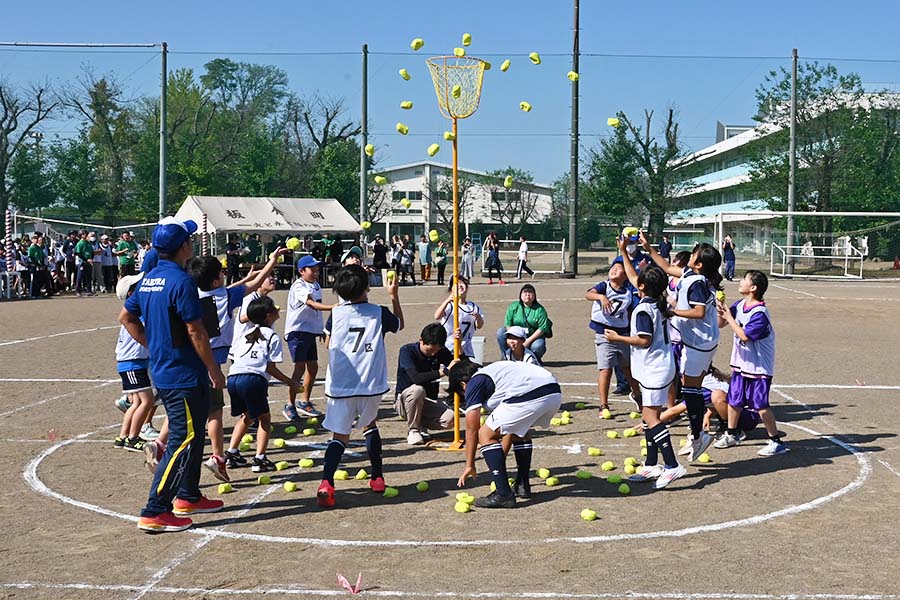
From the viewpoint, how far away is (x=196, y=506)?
7406 mm

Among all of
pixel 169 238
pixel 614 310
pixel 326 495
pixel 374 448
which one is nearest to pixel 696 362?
pixel 614 310

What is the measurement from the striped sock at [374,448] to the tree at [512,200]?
70.6m

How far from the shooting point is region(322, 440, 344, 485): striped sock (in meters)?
7.61

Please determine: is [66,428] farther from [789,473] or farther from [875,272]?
[875,272]

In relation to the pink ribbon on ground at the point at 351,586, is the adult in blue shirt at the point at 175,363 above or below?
above

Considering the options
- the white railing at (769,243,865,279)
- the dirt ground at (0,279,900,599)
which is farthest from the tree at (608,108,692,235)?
the dirt ground at (0,279,900,599)

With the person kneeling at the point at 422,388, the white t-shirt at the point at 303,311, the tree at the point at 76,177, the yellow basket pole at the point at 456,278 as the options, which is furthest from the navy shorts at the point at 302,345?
the tree at the point at 76,177

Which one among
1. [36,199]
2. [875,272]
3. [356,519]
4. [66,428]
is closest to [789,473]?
[356,519]

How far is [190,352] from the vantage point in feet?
23.0

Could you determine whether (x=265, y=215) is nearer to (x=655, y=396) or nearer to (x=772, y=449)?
(x=772, y=449)

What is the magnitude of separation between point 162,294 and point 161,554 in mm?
1880

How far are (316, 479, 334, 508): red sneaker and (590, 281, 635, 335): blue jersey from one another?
4745 mm

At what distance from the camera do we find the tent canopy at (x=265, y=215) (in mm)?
34438

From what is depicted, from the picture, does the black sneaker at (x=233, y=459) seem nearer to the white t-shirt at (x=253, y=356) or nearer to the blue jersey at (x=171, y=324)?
the white t-shirt at (x=253, y=356)
